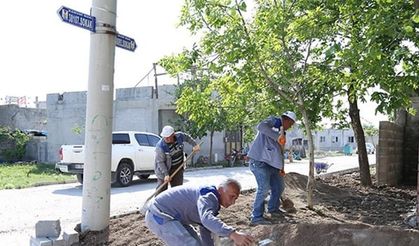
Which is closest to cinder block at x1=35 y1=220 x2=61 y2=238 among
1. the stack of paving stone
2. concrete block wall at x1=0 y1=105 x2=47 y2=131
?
the stack of paving stone

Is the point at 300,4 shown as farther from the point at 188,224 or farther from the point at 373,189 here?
the point at 373,189

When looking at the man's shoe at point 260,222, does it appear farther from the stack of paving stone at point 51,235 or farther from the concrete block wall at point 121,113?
the concrete block wall at point 121,113

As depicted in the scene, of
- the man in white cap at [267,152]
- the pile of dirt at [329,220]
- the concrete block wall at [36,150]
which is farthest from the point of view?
the concrete block wall at [36,150]

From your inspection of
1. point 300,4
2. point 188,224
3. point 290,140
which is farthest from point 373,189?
point 290,140

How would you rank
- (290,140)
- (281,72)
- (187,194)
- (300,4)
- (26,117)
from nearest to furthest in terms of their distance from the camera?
(187,194) → (300,4) → (281,72) → (26,117) → (290,140)

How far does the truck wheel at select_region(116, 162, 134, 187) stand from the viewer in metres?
14.8

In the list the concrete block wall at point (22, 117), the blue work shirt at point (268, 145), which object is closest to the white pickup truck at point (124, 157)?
the blue work shirt at point (268, 145)

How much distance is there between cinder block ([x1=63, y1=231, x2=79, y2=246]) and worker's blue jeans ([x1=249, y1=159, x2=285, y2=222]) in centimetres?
238

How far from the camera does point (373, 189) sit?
39.2 ft

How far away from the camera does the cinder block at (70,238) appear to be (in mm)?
6027

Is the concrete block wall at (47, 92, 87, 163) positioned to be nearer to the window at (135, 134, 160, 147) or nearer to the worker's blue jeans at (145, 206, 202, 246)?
the window at (135, 134, 160, 147)

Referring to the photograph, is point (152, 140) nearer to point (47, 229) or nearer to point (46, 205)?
point (46, 205)

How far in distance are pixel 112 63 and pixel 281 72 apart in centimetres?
290

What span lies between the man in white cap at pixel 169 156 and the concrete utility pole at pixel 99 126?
1134 mm
